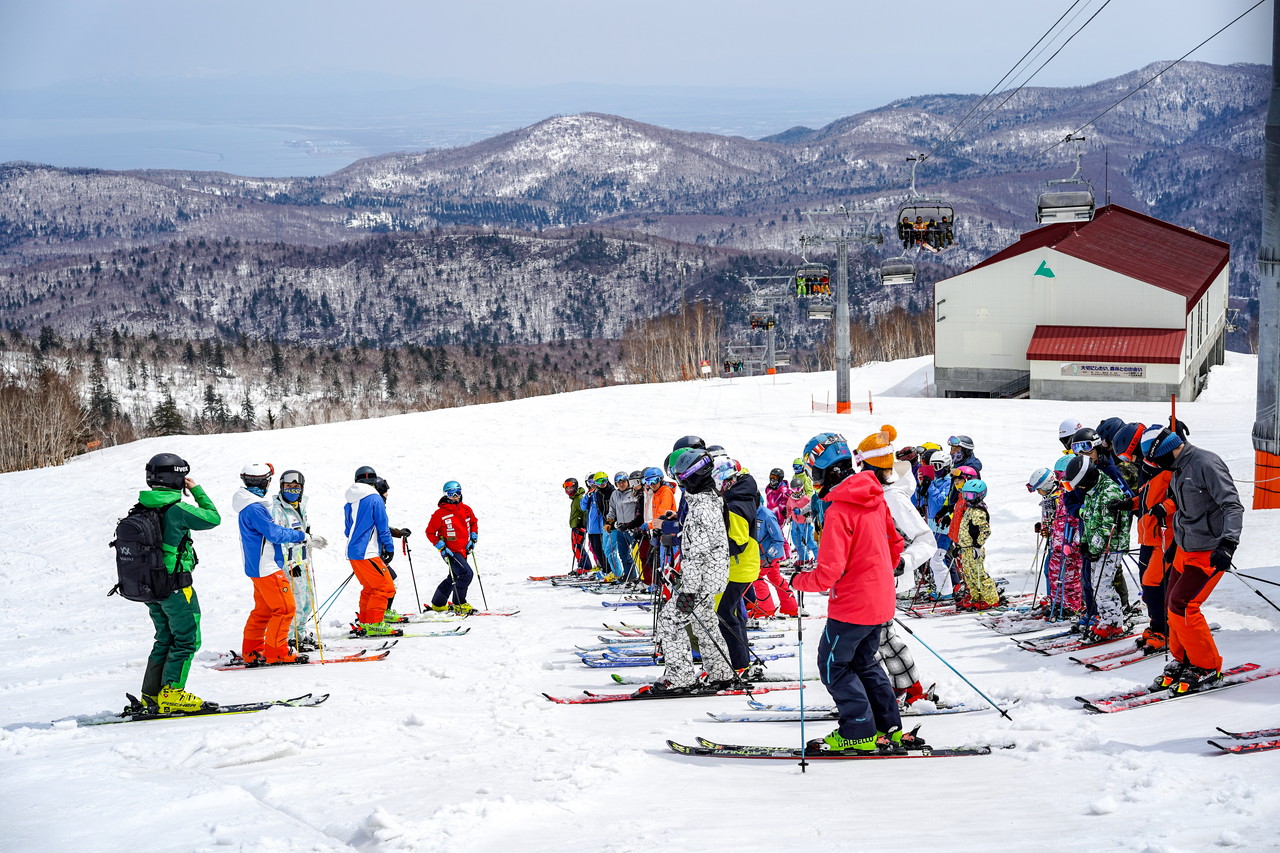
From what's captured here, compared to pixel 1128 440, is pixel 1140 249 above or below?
above

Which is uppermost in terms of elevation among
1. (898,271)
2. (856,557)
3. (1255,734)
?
(898,271)

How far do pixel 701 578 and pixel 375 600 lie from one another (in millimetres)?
5114

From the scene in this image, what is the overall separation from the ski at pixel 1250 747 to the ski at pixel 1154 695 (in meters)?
1.12

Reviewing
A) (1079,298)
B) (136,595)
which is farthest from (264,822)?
(1079,298)

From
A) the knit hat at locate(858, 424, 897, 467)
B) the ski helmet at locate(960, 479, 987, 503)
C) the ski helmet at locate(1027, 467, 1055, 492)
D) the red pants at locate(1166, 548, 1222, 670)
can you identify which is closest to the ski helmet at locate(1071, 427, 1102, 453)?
the ski helmet at locate(1027, 467, 1055, 492)

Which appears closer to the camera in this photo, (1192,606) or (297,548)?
(1192,606)

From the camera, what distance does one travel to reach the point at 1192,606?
6422 mm

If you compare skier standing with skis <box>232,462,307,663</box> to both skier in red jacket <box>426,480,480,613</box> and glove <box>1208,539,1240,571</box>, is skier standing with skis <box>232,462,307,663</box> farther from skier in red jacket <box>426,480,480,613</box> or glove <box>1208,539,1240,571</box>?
glove <box>1208,539,1240,571</box>

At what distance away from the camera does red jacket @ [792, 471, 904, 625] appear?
5.64 m

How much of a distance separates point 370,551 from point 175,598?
12.0 ft

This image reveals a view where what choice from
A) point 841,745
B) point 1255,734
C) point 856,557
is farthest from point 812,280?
point 1255,734

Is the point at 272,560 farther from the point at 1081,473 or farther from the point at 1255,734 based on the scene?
the point at 1255,734

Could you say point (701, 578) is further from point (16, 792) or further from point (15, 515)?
point (15, 515)

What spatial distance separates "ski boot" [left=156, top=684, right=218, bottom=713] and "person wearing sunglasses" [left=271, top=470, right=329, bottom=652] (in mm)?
1916
